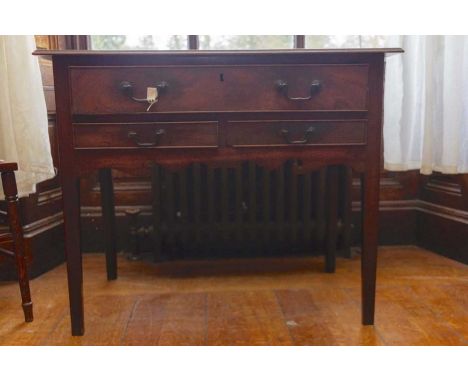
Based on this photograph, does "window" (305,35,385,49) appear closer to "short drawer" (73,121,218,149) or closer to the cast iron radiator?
the cast iron radiator

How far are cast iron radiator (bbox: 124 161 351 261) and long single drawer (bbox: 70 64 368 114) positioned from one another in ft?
2.08

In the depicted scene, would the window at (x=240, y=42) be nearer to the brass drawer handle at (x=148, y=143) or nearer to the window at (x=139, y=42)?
the window at (x=139, y=42)

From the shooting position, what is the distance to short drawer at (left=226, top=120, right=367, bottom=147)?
144 centimetres

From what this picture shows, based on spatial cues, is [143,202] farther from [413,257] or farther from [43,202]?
[413,257]

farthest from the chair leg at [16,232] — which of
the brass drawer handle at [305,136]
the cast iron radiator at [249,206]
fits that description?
the brass drawer handle at [305,136]

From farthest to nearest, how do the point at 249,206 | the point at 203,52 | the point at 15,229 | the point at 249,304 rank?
1. the point at 249,206
2. the point at 249,304
3. the point at 15,229
4. the point at 203,52

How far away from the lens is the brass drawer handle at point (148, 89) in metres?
1.39

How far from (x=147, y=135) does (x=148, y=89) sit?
13 centimetres

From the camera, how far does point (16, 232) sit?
5.17ft

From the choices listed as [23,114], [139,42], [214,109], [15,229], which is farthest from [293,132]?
[139,42]

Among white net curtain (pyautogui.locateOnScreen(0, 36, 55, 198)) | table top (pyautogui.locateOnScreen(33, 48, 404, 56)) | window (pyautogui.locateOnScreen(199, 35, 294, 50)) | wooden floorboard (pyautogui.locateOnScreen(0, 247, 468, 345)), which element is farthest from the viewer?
window (pyautogui.locateOnScreen(199, 35, 294, 50))

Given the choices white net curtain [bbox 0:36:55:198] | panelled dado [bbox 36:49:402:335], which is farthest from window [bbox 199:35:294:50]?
panelled dado [bbox 36:49:402:335]

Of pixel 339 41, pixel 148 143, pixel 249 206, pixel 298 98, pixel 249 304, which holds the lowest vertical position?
pixel 249 304

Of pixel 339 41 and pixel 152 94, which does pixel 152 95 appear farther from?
pixel 339 41
